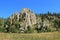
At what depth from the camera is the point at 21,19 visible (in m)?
111

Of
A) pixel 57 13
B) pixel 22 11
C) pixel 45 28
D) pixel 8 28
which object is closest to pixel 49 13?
pixel 57 13

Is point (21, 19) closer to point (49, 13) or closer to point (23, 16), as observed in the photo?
point (23, 16)

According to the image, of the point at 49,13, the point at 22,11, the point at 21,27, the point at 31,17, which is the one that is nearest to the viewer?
the point at 21,27

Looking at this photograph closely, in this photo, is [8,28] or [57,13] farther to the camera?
[57,13]

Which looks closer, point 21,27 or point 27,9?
point 21,27

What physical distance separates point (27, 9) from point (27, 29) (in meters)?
36.8

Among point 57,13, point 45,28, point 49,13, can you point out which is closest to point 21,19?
point 45,28

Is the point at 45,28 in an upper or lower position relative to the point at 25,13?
lower

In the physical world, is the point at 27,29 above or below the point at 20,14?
below

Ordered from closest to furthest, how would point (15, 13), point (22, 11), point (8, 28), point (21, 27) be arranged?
point (8, 28), point (21, 27), point (15, 13), point (22, 11)

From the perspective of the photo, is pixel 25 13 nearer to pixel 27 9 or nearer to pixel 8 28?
pixel 27 9

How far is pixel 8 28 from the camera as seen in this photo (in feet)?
269

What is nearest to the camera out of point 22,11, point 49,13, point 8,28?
Answer: point 8,28

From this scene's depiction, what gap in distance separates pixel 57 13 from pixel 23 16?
296 ft
